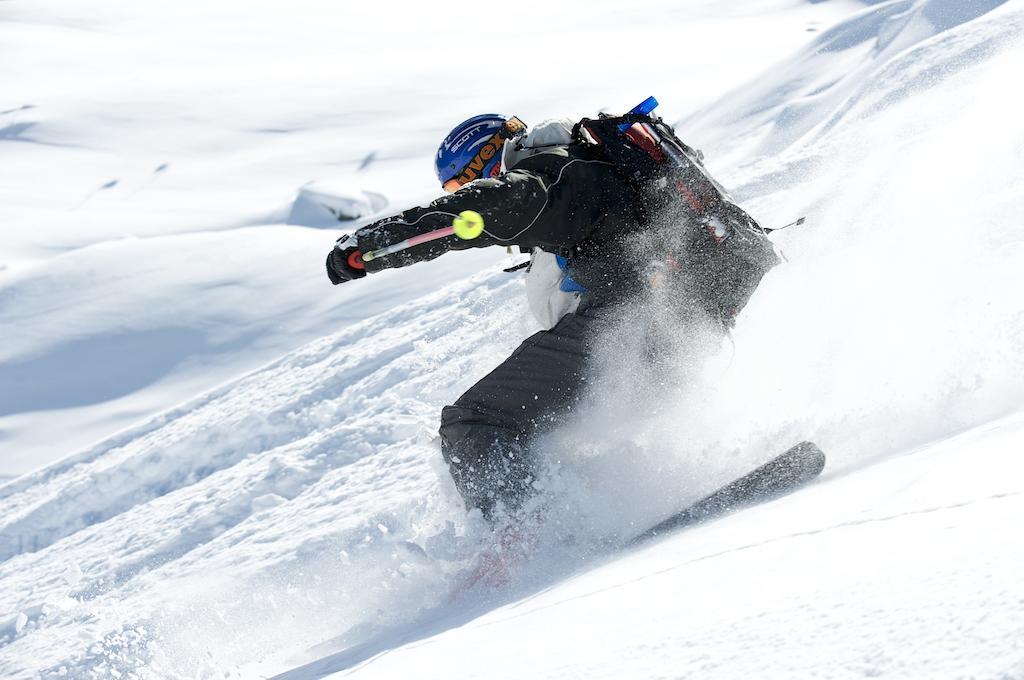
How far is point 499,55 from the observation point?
2466cm

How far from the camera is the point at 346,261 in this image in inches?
112

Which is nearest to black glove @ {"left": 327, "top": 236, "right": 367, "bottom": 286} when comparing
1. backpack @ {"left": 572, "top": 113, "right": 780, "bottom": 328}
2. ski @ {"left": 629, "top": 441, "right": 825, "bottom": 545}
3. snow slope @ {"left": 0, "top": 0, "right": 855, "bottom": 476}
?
backpack @ {"left": 572, "top": 113, "right": 780, "bottom": 328}

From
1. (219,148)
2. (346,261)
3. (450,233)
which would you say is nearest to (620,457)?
(450,233)

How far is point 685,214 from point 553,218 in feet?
1.62

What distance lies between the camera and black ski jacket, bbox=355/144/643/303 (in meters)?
2.90

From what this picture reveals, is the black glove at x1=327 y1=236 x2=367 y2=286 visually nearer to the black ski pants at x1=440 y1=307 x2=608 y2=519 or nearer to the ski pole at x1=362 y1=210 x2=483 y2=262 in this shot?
the ski pole at x1=362 y1=210 x2=483 y2=262

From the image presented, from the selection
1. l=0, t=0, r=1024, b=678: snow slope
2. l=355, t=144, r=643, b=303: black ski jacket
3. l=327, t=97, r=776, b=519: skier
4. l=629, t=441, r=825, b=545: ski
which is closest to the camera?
l=0, t=0, r=1024, b=678: snow slope

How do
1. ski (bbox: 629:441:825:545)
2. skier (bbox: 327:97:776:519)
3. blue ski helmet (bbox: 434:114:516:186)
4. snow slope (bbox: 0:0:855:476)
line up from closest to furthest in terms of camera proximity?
ski (bbox: 629:441:825:545) < skier (bbox: 327:97:776:519) < blue ski helmet (bbox: 434:114:516:186) < snow slope (bbox: 0:0:855:476)

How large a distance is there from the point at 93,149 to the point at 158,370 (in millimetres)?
12429

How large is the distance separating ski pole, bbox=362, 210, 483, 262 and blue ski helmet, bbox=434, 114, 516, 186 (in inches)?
33.5

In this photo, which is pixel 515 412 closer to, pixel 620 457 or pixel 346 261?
pixel 620 457

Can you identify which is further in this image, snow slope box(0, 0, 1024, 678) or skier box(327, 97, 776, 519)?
skier box(327, 97, 776, 519)

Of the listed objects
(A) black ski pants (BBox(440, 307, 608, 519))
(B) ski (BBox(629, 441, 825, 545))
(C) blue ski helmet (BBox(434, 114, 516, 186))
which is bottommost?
(B) ski (BBox(629, 441, 825, 545))

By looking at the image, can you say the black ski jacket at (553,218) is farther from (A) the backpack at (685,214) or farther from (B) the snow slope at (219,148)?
(B) the snow slope at (219,148)
